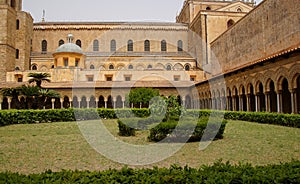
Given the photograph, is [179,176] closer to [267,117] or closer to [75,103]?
[267,117]

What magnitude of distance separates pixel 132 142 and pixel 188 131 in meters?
1.81

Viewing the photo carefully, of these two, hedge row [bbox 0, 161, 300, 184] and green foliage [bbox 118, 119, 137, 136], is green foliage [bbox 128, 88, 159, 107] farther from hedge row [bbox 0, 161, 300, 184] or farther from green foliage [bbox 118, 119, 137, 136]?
hedge row [bbox 0, 161, 300, 184]

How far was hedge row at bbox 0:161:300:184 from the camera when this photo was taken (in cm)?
357

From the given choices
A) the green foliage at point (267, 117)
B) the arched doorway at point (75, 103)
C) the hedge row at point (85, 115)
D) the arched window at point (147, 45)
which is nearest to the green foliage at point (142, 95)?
the hedge row at point (85, 115)

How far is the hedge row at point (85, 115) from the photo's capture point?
1385 cm

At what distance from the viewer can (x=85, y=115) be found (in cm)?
1811

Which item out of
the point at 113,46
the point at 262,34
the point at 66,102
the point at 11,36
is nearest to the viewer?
the point at 262,34

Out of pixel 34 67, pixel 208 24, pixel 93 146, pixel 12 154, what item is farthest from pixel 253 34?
pixel 34 67

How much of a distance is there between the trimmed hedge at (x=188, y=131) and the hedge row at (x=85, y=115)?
4413 millimetres

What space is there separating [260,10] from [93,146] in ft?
56.2

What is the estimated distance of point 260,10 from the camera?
2109 centimetres

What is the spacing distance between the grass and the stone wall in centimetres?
933

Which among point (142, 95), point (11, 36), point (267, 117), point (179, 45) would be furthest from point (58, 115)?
point (179, 45)

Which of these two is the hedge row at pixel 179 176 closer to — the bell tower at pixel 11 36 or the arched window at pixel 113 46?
the bell tower at pixel 11 36
